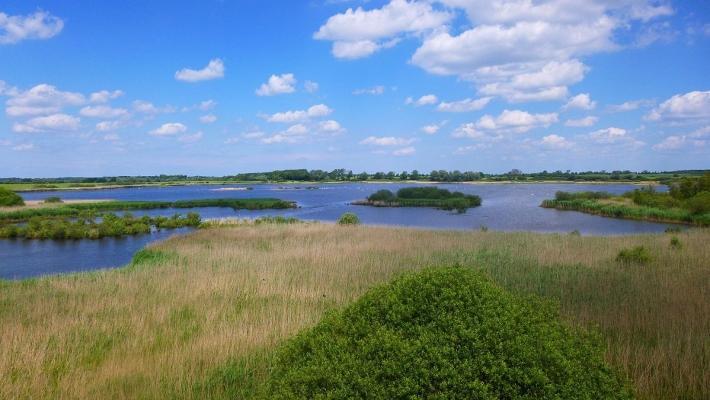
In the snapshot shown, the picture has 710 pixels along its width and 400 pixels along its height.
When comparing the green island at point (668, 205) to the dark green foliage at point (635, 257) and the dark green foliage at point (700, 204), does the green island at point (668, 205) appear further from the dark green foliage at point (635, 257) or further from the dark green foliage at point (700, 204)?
the dark green foliage at point (635, 257)

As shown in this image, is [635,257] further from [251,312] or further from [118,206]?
[118,206]

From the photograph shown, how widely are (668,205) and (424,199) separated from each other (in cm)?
3426

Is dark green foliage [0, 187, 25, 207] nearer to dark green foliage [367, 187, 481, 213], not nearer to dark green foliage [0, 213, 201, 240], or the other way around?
dark green foliage [0, 213, 201, 240]

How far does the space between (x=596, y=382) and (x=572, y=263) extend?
10.00 meters

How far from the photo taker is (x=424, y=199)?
76.2m

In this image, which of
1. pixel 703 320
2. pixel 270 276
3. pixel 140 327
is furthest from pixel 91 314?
pixel 703 320

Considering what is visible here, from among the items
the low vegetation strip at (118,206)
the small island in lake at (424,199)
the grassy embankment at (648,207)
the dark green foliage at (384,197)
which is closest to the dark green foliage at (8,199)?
the low vegetation strip at (118,206)

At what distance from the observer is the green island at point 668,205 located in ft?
138

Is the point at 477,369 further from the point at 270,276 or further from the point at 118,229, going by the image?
the point at 118,229

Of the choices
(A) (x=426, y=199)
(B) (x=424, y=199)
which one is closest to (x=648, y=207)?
(A) (x=426, y=199)

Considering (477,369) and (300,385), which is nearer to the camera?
(477,369)

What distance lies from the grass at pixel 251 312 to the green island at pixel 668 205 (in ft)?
105

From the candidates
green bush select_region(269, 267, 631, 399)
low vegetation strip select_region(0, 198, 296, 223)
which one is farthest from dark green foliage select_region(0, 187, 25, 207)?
green bush select_region(269, 267, 631, 399)

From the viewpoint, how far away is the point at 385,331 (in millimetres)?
3744
